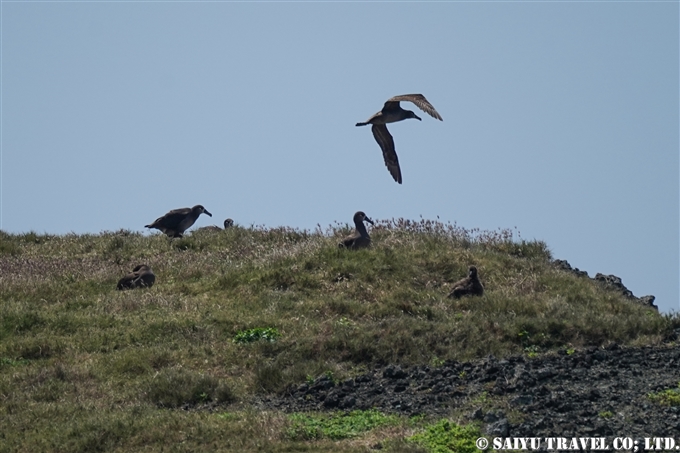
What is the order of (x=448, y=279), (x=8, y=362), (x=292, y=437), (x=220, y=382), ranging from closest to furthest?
(x=292, y=437), (x=220, y=382), (x=8, y=362), (x=448, y=279)

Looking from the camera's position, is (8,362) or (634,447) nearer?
(634,447)

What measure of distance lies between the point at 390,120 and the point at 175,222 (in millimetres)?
5533

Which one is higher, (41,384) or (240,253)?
(240,253)

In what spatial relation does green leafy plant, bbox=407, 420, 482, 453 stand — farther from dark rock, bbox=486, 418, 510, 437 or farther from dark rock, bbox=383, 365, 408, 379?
dark rock, bbox=383, 365, 408, 379

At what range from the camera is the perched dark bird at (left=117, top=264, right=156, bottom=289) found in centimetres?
1817

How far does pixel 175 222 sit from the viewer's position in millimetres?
23594

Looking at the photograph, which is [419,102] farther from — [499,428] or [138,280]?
[499,428]

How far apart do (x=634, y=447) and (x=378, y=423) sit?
2.68 meters

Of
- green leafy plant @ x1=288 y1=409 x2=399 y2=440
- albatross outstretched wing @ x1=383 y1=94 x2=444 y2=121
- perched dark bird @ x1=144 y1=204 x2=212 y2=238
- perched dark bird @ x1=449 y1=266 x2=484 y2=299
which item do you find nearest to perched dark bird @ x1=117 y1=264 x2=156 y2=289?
perched dark bird @ x1=144 y1=204 x2=212 y2=238

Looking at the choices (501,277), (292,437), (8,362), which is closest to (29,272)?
(8,362)

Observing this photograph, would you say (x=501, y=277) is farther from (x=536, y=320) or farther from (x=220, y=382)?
(x=220, y=382)

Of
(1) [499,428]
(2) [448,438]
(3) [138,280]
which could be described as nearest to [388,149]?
(3) [138,280]

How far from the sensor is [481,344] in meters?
14.8

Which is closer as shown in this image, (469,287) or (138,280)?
(469,287)
